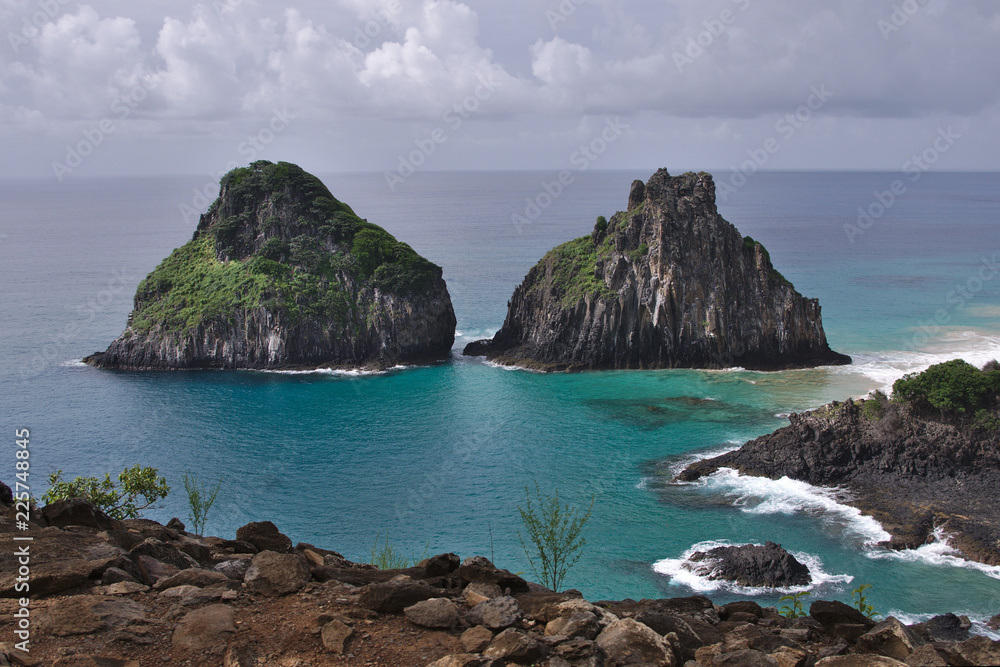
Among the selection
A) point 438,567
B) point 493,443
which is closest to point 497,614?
point 438,567

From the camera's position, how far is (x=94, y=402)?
78500 mm

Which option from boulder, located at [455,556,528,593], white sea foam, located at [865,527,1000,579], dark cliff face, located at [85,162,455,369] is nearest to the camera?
boulder, located at [455,556,528,593]

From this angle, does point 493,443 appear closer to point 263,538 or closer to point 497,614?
point 263,538

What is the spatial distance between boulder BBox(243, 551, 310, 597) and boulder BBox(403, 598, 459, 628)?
260 cm

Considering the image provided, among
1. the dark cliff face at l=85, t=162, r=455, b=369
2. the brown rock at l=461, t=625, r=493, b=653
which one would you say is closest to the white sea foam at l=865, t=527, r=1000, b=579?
the brown rock at l=461, t=625, r=493, b=653

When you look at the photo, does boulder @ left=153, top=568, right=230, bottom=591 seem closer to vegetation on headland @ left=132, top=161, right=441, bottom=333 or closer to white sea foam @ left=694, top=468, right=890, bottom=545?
white sea foam @ left=694, top=468, right=890, bottom=545

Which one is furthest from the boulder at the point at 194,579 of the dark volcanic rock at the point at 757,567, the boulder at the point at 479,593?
the dark volcanic rock at the point at 757,567

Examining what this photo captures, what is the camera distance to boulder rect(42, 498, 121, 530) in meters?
18.5

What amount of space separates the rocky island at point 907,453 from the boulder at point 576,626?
1572 inches

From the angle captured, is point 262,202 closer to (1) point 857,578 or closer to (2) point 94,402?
(2) point 94,402

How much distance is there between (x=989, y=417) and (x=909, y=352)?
41.0 m

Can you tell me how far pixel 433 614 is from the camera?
14.2m

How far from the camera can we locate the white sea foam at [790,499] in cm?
4828

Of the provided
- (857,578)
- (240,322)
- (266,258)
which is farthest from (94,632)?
(266,258)
